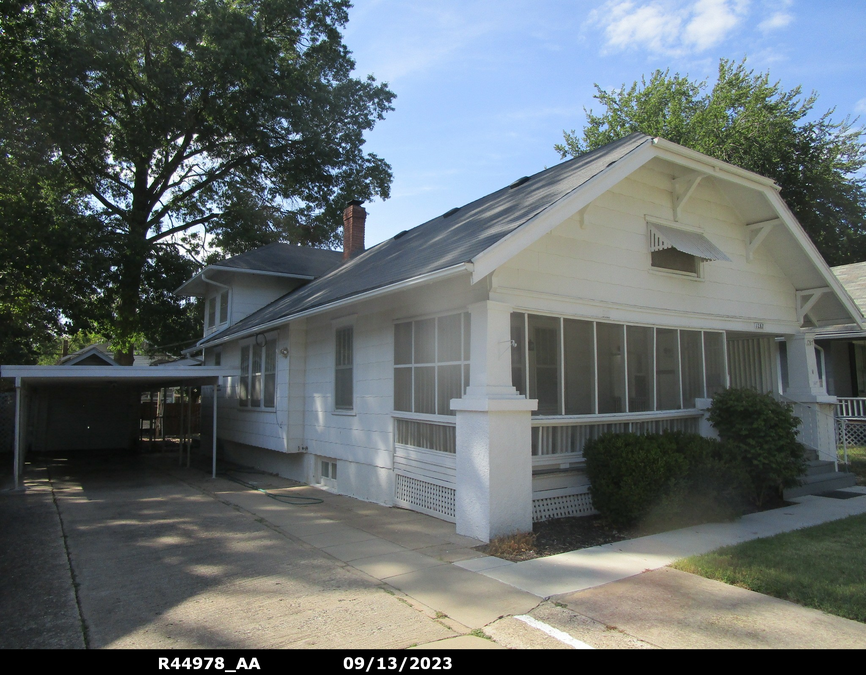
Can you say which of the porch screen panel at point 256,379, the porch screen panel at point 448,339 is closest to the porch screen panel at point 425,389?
the porch screen panel at point 448,339

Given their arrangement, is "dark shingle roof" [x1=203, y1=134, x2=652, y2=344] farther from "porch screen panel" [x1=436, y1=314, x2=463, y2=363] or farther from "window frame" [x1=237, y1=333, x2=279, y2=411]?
"window frame" [x1=237, y1=333, x2=279, y2=411]

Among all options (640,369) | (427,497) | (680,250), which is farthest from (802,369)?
(427,497)

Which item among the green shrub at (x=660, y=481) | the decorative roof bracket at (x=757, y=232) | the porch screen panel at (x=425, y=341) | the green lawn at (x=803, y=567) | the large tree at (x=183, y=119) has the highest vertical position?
the large tree at (x=183, y=119)

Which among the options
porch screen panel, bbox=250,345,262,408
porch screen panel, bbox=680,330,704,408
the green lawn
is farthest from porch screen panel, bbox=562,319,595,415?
porch screen panel, bbox=250,345,262,408

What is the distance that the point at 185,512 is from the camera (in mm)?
9117

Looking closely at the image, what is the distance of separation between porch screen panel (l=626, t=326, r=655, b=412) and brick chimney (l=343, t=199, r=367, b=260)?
9.75 m

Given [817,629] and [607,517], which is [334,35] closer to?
[607,517]

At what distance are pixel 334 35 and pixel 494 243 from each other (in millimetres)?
23763

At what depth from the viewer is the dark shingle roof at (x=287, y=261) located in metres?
16.6

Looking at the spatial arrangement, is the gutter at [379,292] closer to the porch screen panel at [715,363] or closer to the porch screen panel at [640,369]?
the porch screen panel at [640,369]

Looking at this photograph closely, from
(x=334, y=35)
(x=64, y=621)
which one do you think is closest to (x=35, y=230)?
(x=334, y=35)

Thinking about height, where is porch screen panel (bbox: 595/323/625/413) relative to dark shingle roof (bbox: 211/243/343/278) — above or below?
below

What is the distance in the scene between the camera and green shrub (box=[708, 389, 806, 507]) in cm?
859

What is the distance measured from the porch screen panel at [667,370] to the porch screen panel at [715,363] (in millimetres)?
945
